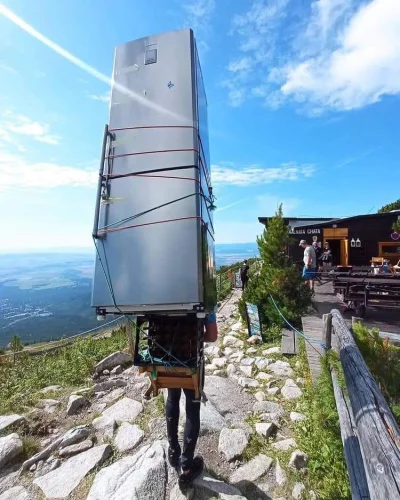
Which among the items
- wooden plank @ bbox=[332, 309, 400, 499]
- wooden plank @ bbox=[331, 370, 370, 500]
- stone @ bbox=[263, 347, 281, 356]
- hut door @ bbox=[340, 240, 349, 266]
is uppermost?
hut door @ bbox=[340, 240, 349, 266]

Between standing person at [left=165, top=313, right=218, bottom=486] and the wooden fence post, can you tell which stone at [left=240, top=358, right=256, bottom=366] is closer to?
the wooden fence post

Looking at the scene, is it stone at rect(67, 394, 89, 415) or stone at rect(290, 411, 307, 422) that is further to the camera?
stone at rect(67, 394, 89, 415)

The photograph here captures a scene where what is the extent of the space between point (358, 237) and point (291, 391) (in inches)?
647

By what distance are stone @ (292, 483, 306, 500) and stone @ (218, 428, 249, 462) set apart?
→ 778mm

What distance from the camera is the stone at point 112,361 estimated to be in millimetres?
6945

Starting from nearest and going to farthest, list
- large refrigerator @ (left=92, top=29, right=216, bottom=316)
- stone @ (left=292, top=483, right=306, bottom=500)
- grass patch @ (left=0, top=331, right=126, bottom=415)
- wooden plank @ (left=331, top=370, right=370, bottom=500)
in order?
wooden plank @ (left=331, top=370, right=370, bottom=500)
large refrigerator @ (left=92, top=29, right=216, bottom=316)
stone @ (left=292, top=483, right=306, bottom=500)
grass patch @ (left=0, top=331, right=126, bottom=415)

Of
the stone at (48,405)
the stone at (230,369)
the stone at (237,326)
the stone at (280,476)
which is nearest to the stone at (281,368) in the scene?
the stone at (230,369)

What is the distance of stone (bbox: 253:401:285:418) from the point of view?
4.65m

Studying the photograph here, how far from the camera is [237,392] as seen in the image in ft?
18.1

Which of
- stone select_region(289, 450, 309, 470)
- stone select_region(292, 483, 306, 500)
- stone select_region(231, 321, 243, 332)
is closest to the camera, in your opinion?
stone select_region(292, 483, 306, 500)

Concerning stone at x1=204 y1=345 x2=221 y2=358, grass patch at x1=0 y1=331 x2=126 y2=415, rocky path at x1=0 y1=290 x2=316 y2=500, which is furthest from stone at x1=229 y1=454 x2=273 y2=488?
grass patch at x1=0 y1=331 x2=126 y2=415

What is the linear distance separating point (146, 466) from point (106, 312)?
2.15m

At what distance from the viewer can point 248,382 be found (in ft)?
19.1

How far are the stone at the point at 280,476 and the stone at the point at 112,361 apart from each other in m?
4.73
